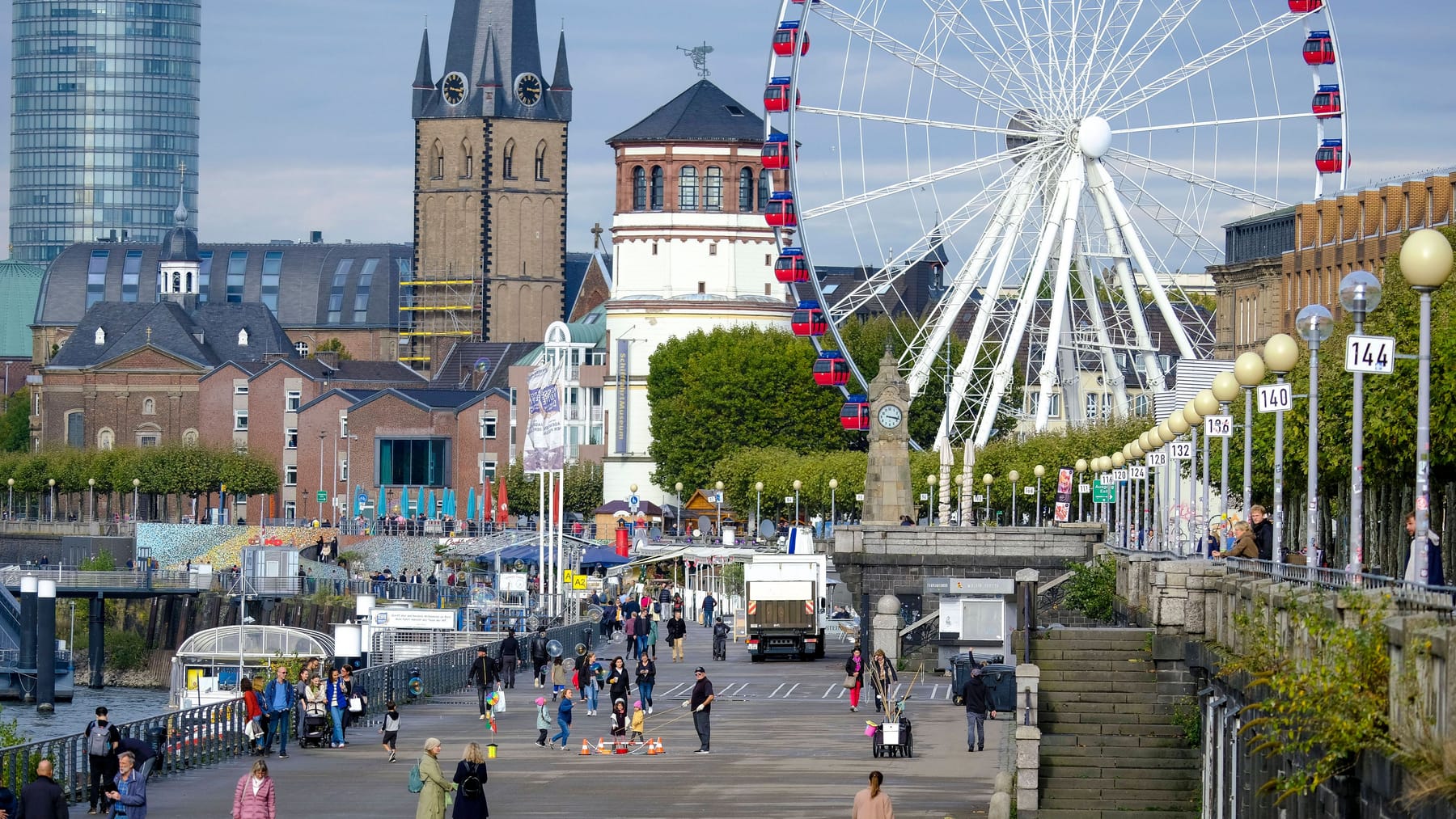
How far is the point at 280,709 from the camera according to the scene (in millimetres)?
42906

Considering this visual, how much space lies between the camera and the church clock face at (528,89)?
191 metres

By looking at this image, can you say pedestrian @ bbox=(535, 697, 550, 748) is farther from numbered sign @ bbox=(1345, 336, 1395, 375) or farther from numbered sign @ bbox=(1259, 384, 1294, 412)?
numbered sign @ bbox=(1345, 336, 1395, 375)

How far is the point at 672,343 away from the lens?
482 feet

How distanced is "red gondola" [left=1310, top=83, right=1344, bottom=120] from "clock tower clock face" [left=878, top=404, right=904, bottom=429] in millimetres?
18624

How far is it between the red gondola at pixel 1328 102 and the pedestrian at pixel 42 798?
50731 millimetres

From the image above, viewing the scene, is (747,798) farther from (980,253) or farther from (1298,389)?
(980,253)

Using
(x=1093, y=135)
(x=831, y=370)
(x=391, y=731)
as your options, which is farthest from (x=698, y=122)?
(x=391, y=731)

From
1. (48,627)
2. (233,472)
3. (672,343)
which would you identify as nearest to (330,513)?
(233,472)

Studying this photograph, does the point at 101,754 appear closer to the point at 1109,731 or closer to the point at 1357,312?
the point at 1109,731

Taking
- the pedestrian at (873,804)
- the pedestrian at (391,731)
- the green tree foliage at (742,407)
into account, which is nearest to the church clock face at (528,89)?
the green tree foliage at (742,407)

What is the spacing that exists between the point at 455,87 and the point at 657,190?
143 feet

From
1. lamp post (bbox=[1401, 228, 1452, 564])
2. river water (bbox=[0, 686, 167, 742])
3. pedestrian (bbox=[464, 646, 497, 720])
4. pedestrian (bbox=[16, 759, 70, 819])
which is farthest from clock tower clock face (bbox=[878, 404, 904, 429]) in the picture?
lamp post (bbox=[1401, 228, 1452, 564])

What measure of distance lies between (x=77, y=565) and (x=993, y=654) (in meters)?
88.1

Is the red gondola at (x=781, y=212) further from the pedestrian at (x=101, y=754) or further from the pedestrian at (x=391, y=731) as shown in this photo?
the pedestrian at (x=101, y=754)
